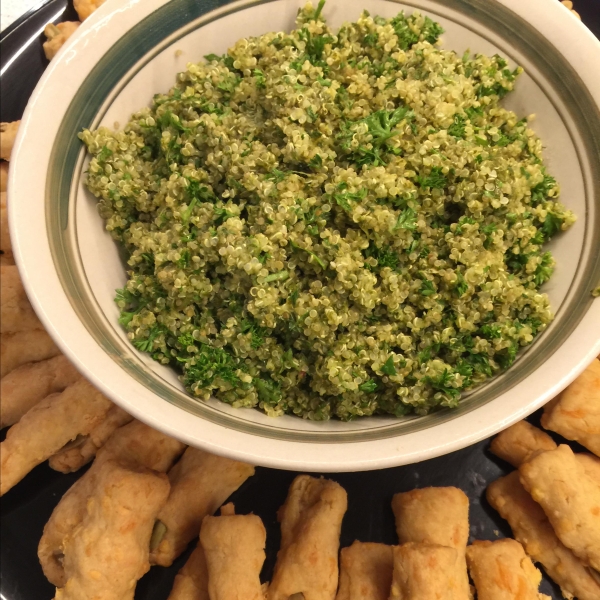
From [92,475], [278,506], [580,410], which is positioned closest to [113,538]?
[92,475]

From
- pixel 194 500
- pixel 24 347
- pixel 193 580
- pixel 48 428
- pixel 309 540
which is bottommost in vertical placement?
pixel 193 580

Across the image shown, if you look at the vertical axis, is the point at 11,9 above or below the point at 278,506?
above

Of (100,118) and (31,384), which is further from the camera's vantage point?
(31,384)

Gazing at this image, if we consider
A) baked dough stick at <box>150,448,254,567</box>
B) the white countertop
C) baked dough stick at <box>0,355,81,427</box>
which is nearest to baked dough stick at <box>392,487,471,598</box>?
baked dough stick at <box>150,448,254,567</box>

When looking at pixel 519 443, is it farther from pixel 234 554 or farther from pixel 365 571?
pixel 234 554

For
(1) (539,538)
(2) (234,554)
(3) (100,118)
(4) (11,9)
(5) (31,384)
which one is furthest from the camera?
(4) (11,9)

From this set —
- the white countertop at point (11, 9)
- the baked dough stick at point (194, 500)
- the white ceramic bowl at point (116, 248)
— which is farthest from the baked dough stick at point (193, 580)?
the white countertop at point (11, 9)

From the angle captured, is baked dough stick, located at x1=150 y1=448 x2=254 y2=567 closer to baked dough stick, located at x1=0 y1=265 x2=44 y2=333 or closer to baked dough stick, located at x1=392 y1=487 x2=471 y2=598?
baked dough stick, located at x1=392 y1=487 x2=471 y2=598

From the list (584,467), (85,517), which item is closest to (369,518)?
(584,467)
